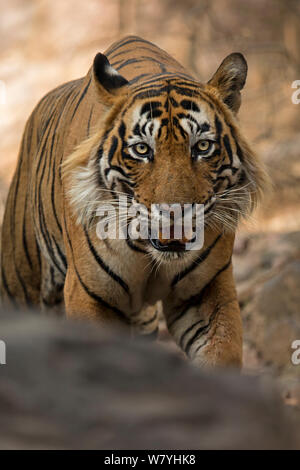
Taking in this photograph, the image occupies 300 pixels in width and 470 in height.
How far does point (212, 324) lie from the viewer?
3357 mm

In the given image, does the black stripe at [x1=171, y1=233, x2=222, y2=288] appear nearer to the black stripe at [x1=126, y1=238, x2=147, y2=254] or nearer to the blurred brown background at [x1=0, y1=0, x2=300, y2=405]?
the black stripe at [x1=126, y1=238, x2=147, y2=254]

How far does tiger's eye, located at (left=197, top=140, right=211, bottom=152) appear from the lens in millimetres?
3100

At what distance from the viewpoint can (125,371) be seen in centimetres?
113

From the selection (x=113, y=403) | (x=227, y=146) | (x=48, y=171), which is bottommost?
(x=113, y=403)

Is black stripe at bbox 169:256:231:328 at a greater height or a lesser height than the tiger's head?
lesser

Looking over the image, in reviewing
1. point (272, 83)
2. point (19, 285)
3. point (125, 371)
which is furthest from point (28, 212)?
point (272, 83)

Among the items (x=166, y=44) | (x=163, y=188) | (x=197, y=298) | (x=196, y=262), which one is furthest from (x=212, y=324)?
(x=166, y=44)

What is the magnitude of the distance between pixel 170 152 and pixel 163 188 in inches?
6.4

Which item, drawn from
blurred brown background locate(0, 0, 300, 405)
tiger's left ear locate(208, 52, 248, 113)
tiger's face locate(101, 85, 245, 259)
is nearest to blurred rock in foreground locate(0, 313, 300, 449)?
tiger's face locate(101, 85, 245, 259)

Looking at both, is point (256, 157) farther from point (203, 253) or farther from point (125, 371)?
point (125, 371)

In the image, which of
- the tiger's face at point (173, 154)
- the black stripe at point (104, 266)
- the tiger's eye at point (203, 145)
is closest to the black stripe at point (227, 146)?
the tiger's face at point (173, 154)

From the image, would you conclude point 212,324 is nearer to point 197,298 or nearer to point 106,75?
point 197,298

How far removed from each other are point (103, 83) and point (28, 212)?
146cm

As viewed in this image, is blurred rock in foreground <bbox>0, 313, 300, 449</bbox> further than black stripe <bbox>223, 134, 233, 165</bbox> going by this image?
No
